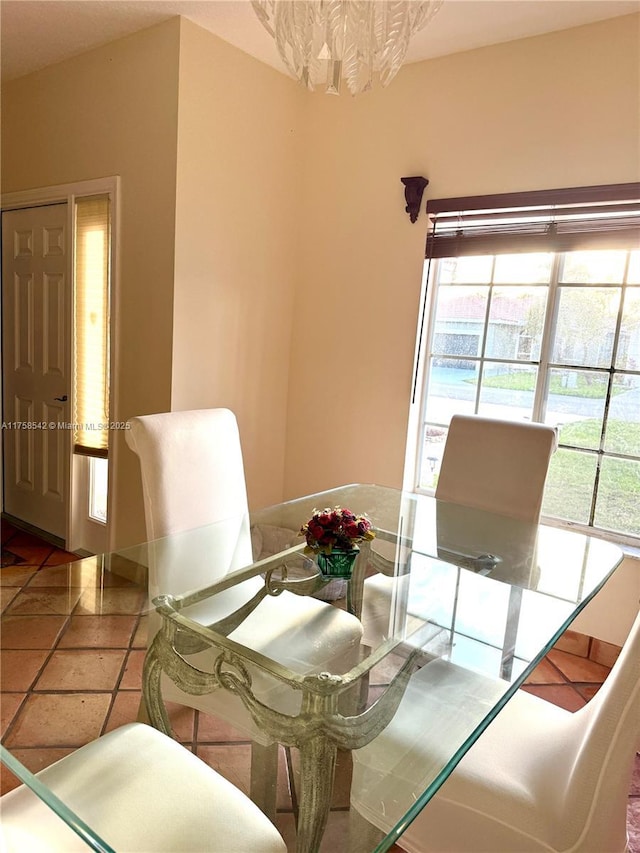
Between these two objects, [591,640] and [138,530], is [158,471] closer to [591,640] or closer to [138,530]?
[138,530]

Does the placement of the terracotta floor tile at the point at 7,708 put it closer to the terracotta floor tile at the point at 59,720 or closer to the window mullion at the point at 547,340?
the terracotta floor tile at the point at 59,720

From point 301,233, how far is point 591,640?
252 centimetres

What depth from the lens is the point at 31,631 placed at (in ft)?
4.69

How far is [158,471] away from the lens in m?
2.00

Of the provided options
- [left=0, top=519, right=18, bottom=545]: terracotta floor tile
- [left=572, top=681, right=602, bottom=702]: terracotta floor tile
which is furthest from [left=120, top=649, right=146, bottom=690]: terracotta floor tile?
[left=0, top=519, right=18, bottom=545]: terracotta floor tile

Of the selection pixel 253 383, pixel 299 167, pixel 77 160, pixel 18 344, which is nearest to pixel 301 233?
pixel 299 167

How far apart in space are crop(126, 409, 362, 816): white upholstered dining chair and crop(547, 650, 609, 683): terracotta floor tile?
150cm

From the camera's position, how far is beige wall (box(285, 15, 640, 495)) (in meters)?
2.60

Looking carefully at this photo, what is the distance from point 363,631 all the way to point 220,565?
498mm

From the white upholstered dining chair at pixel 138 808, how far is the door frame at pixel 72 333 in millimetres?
2222

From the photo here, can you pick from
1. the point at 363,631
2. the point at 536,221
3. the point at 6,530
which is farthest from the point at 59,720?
the point at 6,530

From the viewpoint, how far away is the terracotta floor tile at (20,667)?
3.86 feet

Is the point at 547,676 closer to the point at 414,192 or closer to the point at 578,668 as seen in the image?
the point at 578,668

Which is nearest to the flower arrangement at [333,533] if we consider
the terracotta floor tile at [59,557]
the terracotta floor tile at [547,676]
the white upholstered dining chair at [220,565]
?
the white upholstered dining chair at [220,565]
